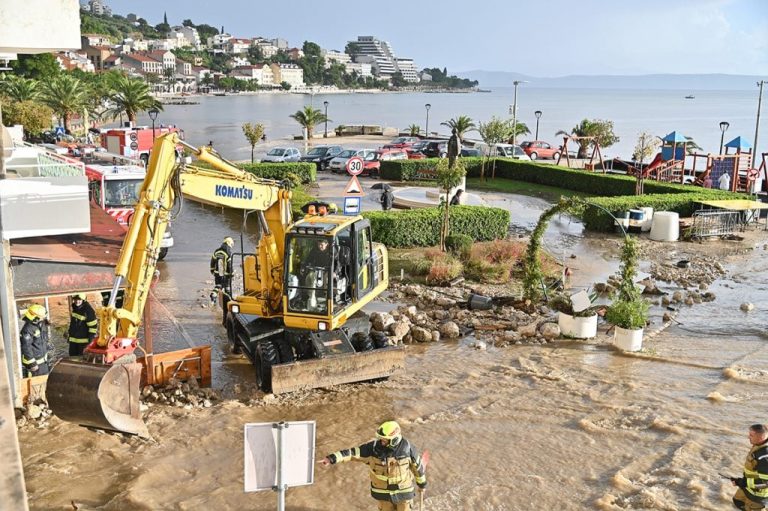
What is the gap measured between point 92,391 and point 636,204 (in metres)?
21.5

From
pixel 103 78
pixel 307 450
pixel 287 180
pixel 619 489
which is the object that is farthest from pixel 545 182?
pixel 103 78

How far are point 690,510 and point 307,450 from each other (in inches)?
211

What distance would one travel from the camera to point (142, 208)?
9.70 meters

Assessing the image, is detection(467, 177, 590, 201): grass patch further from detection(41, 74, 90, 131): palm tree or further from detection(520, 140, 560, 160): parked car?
detection(41, 74, 90, 131): palm tree

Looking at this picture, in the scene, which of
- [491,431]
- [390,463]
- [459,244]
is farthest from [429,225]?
[390,463]

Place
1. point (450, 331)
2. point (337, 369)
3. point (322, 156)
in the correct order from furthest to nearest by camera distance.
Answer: point (322, 156)
point (450, 331)
point (337, 369)

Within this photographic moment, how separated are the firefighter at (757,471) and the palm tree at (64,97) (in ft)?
172

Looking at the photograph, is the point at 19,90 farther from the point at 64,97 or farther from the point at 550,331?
the point at 550,331

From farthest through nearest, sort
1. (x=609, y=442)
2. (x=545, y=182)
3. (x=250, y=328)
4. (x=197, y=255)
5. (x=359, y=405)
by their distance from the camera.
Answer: (x=545, y=182) < (x=197, y=255) < (x=250, y=328) < (x=359, y=405) < (x=609, y=442)

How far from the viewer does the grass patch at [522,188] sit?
34344 mm

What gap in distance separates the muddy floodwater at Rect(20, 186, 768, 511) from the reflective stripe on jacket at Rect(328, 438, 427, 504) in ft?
4.96

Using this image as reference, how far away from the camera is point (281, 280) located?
1265cm

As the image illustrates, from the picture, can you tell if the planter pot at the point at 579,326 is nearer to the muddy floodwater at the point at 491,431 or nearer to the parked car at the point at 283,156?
the muddy floodwater at the point at 491,431

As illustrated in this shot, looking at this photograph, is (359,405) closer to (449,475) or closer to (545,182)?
(449,475)
